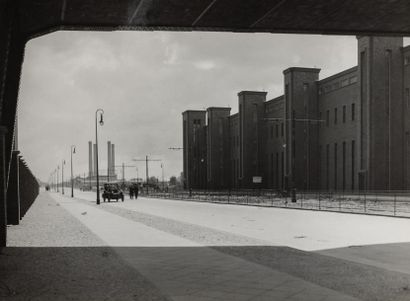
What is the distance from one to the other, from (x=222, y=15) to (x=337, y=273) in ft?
17.0

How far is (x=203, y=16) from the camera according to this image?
9.55m

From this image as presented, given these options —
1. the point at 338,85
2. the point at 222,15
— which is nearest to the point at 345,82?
the point at 338,85

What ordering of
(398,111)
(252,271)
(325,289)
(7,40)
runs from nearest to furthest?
(325,289) < (252,271) < (7,40) < (398,111)

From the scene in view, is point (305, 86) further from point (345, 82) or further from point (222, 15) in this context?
point (222, 15)

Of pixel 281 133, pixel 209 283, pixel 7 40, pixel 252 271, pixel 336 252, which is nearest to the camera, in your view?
pixel 209 283

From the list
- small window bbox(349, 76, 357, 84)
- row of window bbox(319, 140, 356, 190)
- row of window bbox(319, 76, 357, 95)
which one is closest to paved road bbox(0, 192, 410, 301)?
row of window bbox(319, 140, 356, 190)

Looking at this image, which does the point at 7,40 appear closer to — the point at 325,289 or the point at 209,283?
the point at 209,283

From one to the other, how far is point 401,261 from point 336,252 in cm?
181

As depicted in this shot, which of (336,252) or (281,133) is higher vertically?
(281,133)

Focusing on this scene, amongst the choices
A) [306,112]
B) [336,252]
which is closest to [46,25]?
[336,252]

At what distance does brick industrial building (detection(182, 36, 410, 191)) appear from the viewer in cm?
5309

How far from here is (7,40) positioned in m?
9.77

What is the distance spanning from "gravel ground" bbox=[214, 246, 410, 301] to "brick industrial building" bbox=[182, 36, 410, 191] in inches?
1130

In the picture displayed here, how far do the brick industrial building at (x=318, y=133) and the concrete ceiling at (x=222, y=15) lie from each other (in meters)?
29.6
